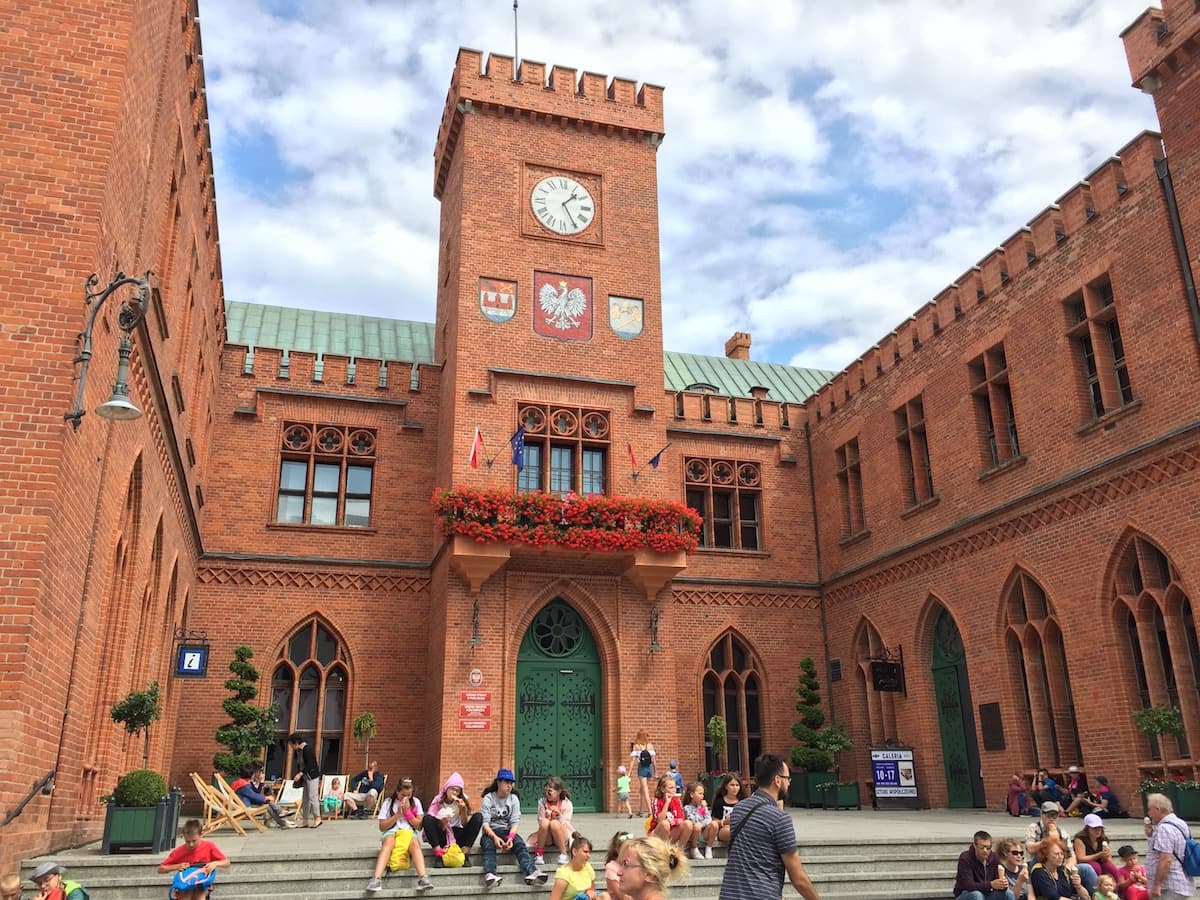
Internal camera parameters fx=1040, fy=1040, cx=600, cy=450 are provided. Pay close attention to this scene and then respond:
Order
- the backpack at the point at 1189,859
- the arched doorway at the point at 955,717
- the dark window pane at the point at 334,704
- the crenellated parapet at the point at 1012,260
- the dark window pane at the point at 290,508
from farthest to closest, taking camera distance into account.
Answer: the dark window pane at the point at 290,508 → the dark window pane at the point at 334,704 → the arched doorway at the point at 955,717 → the crenellated parapet at the point at 1012,260 → the backpack at the point at 1189,859

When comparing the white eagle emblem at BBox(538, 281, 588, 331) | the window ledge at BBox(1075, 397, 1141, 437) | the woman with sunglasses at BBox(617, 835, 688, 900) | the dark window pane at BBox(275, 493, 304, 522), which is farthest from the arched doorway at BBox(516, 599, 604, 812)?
the woman with sunglasses at BBox(617, 835, 688, 900)

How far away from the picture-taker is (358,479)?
918 inches

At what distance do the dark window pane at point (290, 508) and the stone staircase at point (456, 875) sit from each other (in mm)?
11661

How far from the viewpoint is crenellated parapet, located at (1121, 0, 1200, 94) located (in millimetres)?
16266

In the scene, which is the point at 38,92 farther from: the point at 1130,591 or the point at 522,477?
the point at 1130,591

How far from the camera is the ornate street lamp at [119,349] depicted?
343 inches

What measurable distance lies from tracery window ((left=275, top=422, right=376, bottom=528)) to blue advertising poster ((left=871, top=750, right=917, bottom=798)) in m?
11.9

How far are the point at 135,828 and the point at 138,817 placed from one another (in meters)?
0.11

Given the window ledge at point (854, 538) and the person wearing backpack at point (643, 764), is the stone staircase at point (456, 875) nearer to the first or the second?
the person wearing backpack at point (643, 764)

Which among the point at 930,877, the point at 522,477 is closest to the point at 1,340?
the point at 930,877

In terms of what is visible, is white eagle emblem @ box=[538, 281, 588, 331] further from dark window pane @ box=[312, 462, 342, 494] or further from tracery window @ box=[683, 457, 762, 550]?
dark window pane @ box=[312, 462, 342, 494]

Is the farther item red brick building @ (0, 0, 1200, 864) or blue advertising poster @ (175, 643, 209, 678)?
blue advertising poster @ (175, 643, 209, 678)

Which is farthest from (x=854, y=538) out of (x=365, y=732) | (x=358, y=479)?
(x=365, y=732)

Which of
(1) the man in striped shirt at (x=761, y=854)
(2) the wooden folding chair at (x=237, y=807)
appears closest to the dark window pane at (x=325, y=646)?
(2) the wooden folding chair at (x=237, y=807)
